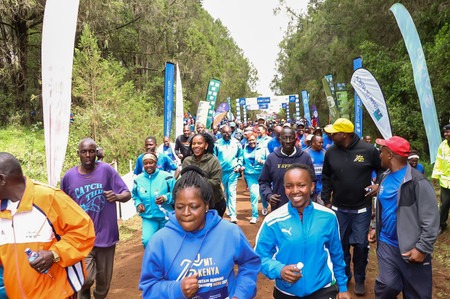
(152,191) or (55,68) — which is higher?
(55,68)

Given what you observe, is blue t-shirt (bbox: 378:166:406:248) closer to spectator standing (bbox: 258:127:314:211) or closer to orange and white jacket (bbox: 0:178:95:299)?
spectator standing (bbox: 258:127:314:211)

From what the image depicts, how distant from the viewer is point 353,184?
4957mm

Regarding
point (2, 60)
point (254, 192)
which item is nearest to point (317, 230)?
point (254, 192)

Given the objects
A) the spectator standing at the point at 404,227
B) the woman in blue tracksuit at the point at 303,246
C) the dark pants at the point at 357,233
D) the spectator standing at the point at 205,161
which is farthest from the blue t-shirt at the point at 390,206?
the spectator standing at the point at 205,161

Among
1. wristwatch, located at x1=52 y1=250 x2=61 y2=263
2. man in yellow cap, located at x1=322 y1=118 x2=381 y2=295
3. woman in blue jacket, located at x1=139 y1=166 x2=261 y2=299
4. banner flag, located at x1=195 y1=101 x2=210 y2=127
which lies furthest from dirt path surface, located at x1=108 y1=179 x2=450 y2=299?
banner flag, located at x1=195 y1=101 x2=210 y2=127

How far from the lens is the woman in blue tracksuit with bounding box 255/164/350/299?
2.99 metres

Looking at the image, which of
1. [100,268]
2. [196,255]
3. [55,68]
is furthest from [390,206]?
[55,68]

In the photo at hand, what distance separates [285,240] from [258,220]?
6163mm

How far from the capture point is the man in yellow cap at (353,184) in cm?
496

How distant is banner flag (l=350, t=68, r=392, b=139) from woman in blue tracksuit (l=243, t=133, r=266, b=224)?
2599 millimetres

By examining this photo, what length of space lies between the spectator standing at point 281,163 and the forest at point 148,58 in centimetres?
712

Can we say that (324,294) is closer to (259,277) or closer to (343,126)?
(343,126)

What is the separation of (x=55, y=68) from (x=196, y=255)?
3078 millimetres

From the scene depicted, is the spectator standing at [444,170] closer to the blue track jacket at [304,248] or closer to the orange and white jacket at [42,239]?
the blue track jacket at [304,248]
